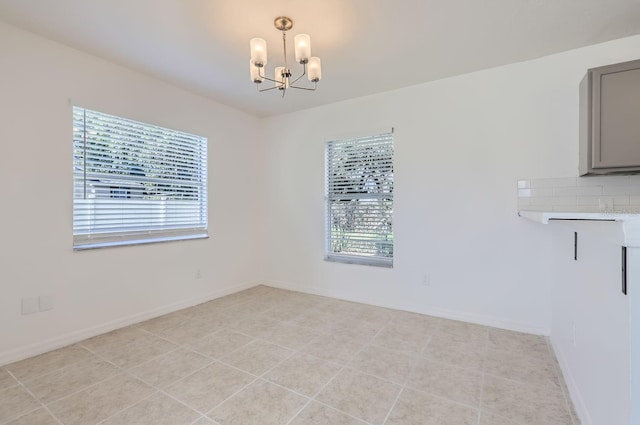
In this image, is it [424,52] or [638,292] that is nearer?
[638,292]

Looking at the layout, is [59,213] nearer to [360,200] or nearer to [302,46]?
[302,46]

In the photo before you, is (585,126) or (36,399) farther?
(585,126)

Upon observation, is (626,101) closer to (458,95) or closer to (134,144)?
(458,95)

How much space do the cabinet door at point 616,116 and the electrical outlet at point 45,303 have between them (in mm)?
4356

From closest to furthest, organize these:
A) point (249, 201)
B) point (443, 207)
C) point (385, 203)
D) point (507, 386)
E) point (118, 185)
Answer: point (507, 386)
point (118, 185)
point (443, 207)
point (385, 203)
point (249, 201)

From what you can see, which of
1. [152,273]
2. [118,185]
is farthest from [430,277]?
[118,185]

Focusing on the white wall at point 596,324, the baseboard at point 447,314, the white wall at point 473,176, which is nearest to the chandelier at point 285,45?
the white wall at point 473,176

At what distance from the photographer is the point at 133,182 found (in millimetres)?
3076

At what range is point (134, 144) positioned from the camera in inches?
121

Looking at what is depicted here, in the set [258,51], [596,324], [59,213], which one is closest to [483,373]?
[596,324]

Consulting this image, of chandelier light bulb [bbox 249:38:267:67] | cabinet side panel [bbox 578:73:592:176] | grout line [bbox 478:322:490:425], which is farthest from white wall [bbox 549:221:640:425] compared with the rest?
chandelier light bulb [bbox 249:38:267:67]

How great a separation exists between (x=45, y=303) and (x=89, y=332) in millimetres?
448

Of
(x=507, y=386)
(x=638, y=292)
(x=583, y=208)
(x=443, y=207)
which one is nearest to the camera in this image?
(x=638, y=292)

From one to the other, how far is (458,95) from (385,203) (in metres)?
1.35
